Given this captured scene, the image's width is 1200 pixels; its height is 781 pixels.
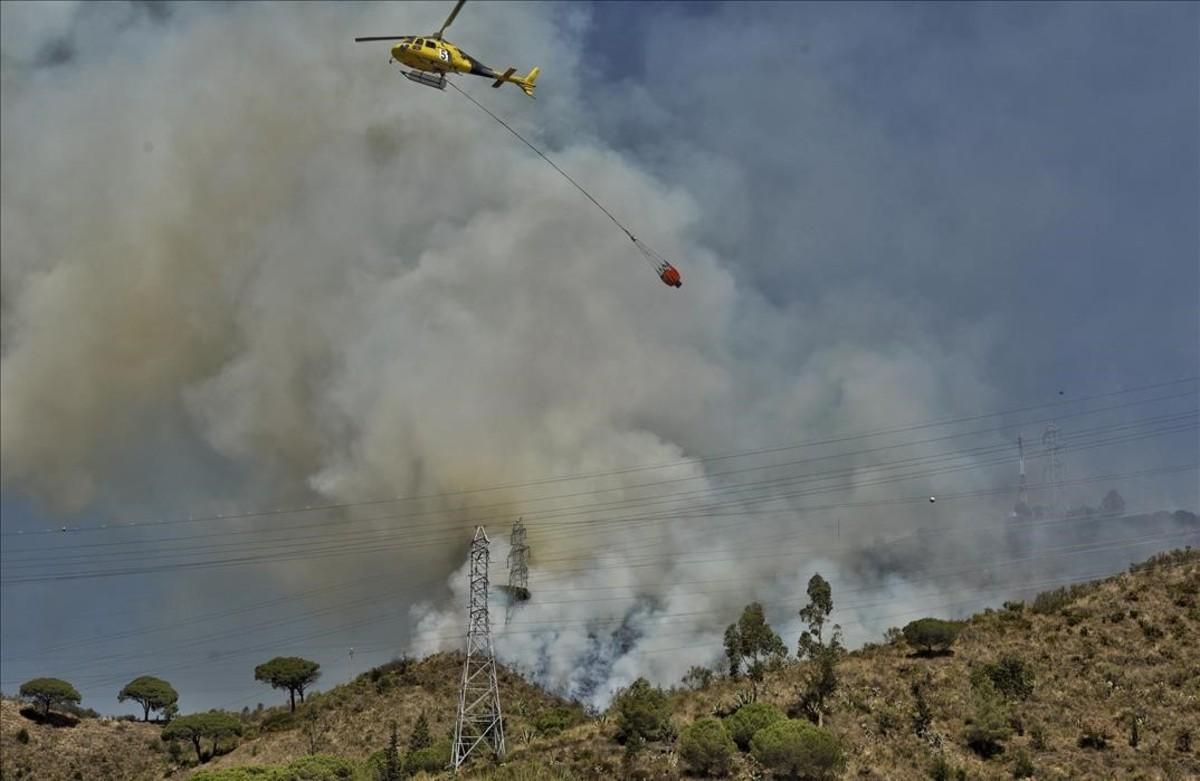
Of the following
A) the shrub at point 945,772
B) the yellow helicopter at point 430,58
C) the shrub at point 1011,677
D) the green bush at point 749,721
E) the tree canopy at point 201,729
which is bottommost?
the shrub at point 945,772

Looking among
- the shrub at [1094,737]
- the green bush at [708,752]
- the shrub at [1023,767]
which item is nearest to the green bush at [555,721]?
the green bush at [708,752]

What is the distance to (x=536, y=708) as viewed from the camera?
17075 cm

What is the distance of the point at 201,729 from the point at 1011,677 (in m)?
110

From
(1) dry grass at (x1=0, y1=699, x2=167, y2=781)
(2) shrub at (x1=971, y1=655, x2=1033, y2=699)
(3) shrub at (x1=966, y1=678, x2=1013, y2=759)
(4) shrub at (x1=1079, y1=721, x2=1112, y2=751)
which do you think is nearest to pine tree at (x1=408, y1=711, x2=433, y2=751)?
(1) dry grass at (x1=0, y1=699, x2=167, y2=781)

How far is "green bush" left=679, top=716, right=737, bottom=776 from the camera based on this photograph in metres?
85.9

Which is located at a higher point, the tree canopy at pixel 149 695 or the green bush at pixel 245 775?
the tree canopy at pixel 149 695

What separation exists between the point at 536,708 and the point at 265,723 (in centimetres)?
4119

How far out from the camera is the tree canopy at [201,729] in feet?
512

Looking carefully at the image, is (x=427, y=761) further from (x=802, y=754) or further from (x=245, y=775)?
(x=802, y=754)

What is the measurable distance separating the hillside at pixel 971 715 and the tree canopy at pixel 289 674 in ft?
90.7

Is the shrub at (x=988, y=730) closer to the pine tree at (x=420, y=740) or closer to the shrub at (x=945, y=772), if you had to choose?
the shrub at (x=945, y=772)

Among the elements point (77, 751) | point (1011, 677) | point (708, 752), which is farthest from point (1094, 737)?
point (77, 751)

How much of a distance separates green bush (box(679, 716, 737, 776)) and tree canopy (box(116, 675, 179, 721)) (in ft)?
404

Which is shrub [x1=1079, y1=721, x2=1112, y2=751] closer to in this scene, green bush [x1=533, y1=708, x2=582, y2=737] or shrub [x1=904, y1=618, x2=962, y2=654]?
shrub [x1=904, y1=618, x2=962, y2=654]
